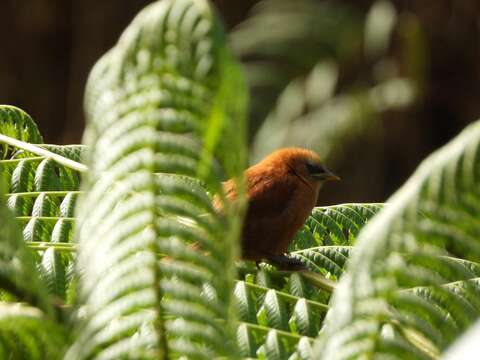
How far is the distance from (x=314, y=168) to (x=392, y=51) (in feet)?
13.0

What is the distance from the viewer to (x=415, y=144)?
8.84 metres

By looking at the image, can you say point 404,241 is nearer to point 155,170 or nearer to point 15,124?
point 155,170

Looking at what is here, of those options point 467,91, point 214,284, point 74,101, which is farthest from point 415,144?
point 214,284

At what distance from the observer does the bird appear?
396cm

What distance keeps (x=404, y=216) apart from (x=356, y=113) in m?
4.40

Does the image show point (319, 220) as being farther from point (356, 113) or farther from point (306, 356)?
point (356, 113)

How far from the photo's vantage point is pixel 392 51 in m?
8.34

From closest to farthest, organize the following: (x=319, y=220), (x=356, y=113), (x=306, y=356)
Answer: (x=306, y=356)
(x=319, y=220)
(x=356, y=113)

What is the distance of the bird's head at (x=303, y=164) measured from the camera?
4535 millimetres

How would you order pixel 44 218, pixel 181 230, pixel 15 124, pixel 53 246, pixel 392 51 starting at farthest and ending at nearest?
pixel 392 51
pixel 15 124
pixel 44 218
pixel 53 246
pixel 181 230

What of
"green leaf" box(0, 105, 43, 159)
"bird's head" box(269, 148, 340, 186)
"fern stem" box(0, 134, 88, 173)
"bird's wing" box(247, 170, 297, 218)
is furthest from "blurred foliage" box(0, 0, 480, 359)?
"bird's head" box(269, 148, 340, 186)

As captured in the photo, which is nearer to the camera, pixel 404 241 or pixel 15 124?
pixel 404 241

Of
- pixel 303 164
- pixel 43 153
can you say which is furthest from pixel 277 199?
pixel 43 153

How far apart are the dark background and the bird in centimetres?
341
